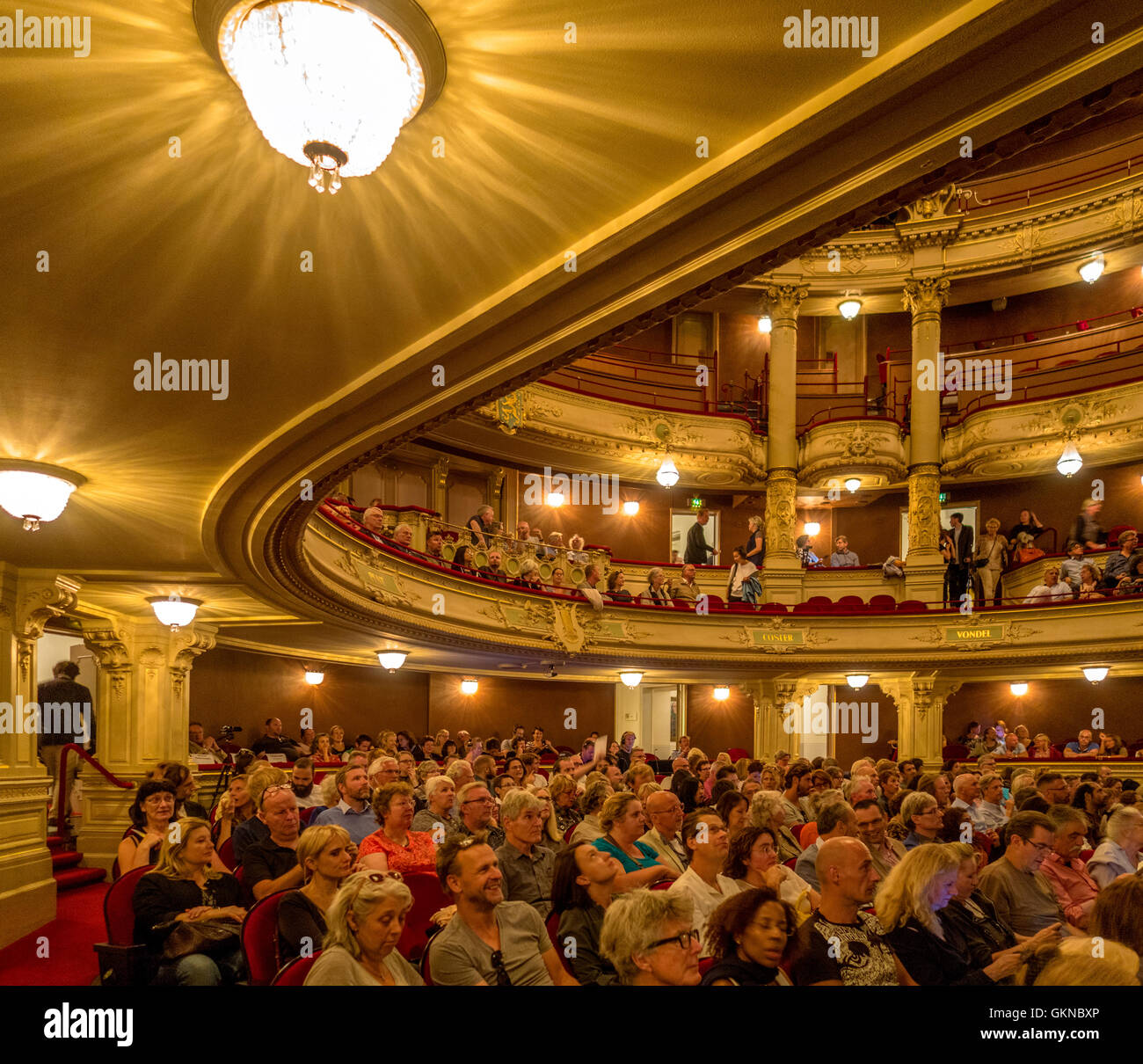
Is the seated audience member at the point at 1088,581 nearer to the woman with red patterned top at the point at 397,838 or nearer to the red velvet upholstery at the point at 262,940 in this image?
the woman with red patterned top at the point at 397,838

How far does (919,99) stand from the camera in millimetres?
2088

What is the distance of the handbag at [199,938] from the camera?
3662mm

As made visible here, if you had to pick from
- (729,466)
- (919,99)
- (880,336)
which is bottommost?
(919,99)

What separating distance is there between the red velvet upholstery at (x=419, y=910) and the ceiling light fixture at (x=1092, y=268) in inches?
680

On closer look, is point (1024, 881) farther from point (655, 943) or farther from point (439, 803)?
point (439, 803)

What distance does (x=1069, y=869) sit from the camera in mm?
4727

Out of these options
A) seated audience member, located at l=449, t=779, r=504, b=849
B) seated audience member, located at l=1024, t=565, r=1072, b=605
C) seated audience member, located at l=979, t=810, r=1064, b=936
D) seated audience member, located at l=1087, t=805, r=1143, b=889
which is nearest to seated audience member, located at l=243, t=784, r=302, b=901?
seated audience member, located at l=449, t=779, r=504, b=849

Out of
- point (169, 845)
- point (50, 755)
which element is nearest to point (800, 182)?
point (169, 845)

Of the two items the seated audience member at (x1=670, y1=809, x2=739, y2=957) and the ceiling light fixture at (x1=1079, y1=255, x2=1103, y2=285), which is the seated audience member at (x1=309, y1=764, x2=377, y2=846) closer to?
the seated audience member at (x1=670, y1=809, x2=739, y2=957)

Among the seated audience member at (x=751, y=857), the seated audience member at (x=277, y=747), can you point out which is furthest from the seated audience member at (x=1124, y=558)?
the seated audience member at (x=751, y=857)

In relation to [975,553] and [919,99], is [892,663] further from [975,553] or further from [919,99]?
[919,99]

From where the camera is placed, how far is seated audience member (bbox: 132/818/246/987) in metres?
3.61
